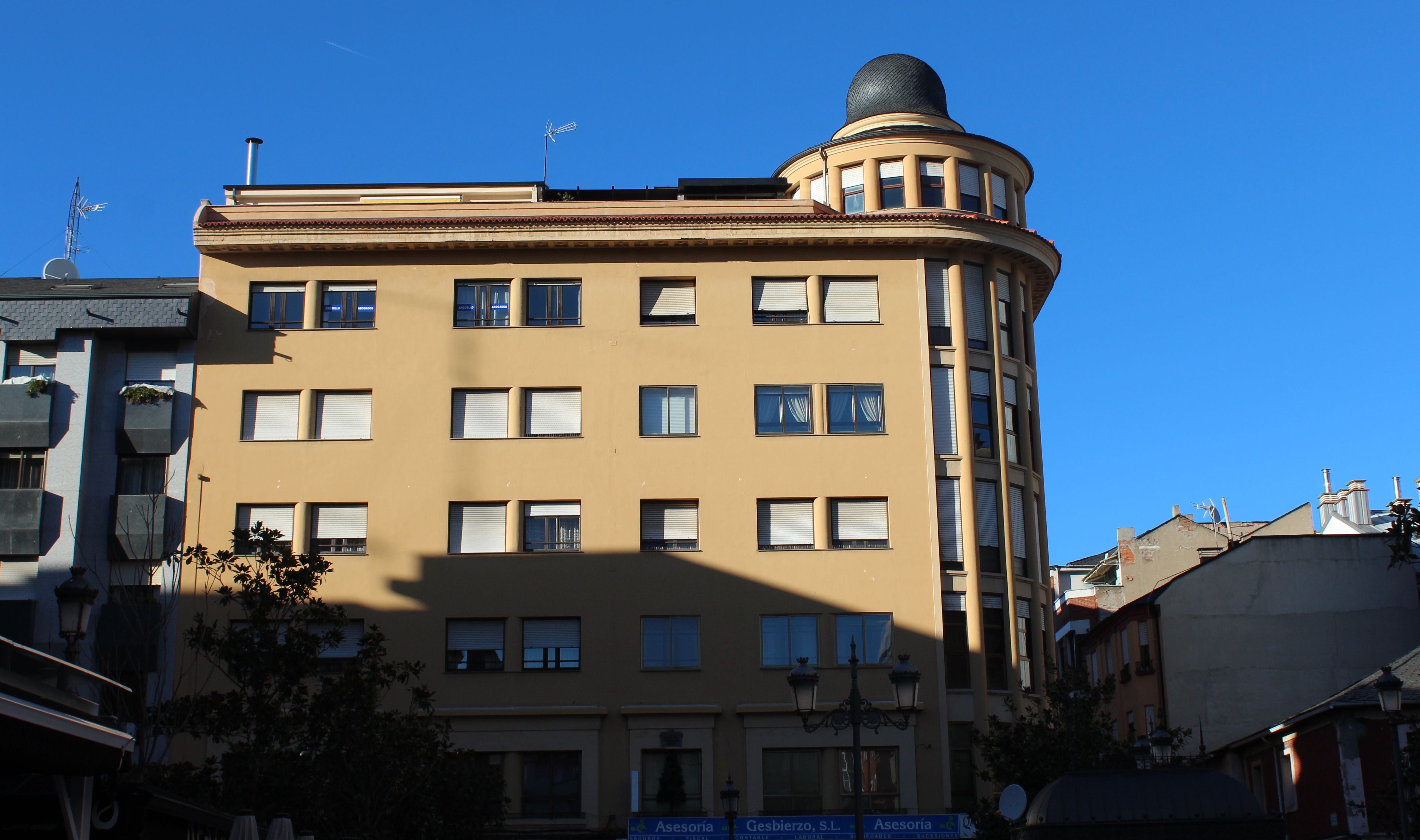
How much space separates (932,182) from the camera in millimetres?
39250

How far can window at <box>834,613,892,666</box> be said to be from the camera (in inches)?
1346

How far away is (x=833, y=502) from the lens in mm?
35531

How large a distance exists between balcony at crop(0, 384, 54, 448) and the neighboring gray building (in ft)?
0.09

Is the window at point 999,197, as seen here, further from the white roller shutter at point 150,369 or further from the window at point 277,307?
the white roller shutter at point 150,369

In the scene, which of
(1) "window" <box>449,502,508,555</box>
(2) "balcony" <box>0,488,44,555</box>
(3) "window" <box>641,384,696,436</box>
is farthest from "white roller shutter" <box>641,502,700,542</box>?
(2) "balcony" <box>0,488,44,555</box>

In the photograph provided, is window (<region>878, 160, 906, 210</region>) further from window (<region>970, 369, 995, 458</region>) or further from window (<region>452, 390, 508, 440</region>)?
window (<region>452, 390, 508, 440</region>)

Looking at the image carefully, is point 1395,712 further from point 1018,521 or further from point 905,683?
point 1018,521

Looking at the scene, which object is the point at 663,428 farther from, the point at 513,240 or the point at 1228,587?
the point at 1228,587

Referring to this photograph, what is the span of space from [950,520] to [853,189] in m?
9.85

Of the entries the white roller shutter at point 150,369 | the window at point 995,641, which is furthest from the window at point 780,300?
the white roller shutter at point 150,369

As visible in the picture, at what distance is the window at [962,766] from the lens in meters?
33.4

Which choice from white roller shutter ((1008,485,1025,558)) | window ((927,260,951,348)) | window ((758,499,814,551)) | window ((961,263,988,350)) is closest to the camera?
window ((758,499,814,551))

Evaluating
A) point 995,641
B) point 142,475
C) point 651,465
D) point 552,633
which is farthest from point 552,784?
point 142,475

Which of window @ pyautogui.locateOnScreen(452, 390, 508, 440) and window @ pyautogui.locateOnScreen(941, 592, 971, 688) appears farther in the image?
window @ pyautogui.locateOnScreen(452, 390, 508, 440)
